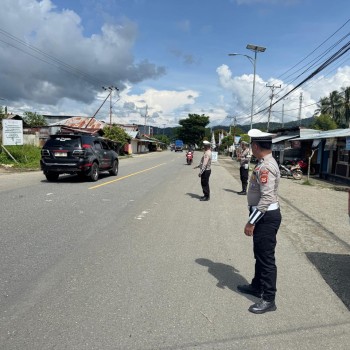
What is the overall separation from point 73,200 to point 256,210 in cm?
691

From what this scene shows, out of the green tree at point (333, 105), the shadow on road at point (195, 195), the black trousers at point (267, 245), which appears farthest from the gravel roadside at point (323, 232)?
the green tree at point (333, 105)

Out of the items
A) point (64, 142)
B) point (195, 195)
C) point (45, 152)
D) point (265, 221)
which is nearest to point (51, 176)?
point (45, 152)

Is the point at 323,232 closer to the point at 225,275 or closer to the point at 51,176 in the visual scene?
the point at 225,275

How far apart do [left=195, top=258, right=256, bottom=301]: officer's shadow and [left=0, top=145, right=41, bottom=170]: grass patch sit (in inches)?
697

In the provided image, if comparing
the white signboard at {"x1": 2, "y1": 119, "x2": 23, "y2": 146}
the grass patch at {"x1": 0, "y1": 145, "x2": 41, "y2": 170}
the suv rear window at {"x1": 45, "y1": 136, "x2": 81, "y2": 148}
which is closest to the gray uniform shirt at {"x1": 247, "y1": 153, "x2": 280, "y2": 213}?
the suv rear window at {"x1": 45, "y1": 136, "x2": 81, "y2": 148}

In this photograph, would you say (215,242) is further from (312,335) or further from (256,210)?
(312,335)

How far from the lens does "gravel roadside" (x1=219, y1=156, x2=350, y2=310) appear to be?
4.91 meters

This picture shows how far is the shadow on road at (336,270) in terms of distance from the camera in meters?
4.32

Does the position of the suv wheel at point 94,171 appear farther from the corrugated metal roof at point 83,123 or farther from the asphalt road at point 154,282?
the corrugated metal roof at point 83,123

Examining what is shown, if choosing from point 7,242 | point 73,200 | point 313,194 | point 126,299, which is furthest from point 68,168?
point 126,299

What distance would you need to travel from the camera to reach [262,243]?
12.7 feet

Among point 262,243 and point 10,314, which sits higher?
point 262,243

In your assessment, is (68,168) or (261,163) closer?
(261,163)

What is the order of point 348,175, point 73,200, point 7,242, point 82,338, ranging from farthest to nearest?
1. point 348,175
2. point 73,200
3. point 7,242
4. point 82,338
